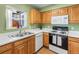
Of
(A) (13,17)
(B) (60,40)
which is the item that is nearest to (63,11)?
(B) (60,40)

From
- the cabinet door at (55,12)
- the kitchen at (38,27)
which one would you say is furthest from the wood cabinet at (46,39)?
the cabinet door at (55,12)

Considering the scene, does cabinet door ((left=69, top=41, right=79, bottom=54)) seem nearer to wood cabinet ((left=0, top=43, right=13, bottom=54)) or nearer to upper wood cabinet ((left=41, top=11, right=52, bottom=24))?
upper wood cabinet ((left=41, top=11, right=52, bottom=24))

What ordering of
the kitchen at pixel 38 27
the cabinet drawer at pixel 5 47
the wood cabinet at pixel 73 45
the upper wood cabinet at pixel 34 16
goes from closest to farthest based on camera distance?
1. the cabinet drawer at pixel 5 47
2. the kitchen at pixel 38 27
3. the wood cabinet at pixel 73 45
4. the upper wood cabinet at pixel 34 16

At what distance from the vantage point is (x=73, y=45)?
1.75 metres

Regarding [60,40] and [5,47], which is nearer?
[5,47]

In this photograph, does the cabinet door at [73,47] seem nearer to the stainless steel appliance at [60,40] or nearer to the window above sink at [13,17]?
the stainless steel appliance at [60,40]

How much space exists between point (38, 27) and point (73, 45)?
1.01 meters

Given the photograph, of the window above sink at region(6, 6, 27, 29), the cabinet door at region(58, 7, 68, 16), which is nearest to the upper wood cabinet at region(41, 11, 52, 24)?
the cabinet door at region(58, 7, 68, 16)

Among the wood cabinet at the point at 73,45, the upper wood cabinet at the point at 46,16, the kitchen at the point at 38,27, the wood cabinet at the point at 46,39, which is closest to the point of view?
the kitchen at the point at 38,27

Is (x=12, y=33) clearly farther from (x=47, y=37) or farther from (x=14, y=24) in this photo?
(x=47, y=37)

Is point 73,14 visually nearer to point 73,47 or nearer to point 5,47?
point 73,47

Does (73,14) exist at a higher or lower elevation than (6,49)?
higher

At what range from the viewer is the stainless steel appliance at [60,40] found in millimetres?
1857

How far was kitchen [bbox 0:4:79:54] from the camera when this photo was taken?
138cm
